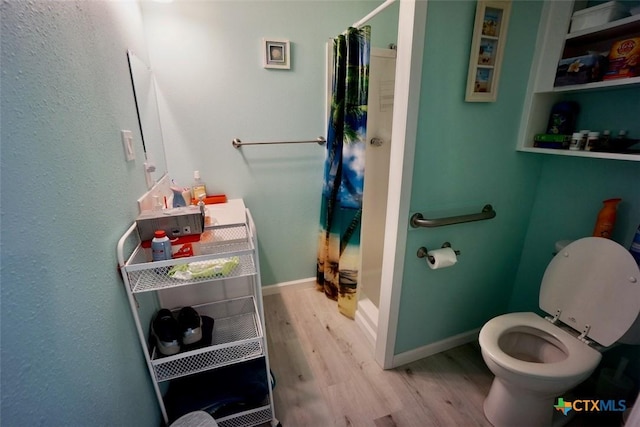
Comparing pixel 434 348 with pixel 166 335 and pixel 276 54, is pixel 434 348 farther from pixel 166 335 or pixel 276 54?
pixel 276 54

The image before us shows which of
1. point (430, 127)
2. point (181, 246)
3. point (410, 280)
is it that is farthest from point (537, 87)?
point (181, 246)

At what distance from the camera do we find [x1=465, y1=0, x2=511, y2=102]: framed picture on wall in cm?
116

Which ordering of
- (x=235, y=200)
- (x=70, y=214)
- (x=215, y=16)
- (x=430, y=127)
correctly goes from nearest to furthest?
(x=70, y=214), (x=430, y=127), (x=215, y=16), (x=235, y=200)

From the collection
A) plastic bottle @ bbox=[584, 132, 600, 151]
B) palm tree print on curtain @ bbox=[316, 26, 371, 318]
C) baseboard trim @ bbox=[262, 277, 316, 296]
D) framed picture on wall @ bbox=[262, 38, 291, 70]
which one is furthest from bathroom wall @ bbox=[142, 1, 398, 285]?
plastic bottle @ bbox=[584, 132, 600, 151]

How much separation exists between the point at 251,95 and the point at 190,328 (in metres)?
1.41

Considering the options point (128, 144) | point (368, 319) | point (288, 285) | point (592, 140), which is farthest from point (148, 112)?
point (592, 140)

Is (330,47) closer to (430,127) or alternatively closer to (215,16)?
(215,16)

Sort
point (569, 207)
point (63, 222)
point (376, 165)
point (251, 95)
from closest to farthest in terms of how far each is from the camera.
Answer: point (63, 222), point (569, 207), point (251, 95), point (376, 165)

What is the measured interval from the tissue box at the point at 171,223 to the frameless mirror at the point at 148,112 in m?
0.38

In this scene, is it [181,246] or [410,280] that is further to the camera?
[410,280]

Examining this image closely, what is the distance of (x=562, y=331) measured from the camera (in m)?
1.27

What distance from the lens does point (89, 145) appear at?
79 cm

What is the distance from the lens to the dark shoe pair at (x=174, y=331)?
3.59 ft

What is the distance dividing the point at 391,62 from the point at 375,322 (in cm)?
170
